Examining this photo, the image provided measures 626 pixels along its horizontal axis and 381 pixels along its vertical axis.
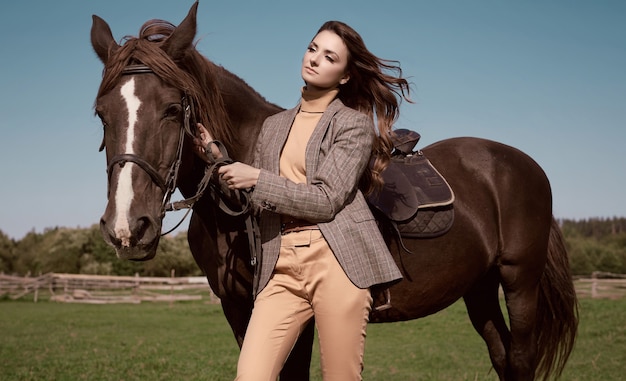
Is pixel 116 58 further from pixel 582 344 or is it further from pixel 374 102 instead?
pixel 582 344

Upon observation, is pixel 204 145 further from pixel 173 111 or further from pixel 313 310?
pixel 313 310

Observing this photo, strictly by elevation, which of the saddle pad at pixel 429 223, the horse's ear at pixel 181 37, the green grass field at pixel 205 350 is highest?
the horse's ear at pixel 181 37

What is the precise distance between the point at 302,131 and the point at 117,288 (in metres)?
34.2

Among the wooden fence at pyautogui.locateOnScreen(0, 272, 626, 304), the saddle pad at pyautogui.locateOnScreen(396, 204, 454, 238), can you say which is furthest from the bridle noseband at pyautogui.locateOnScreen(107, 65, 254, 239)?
the wooden fence at pyautogui.locateOnScreen(0, 272, 626, 304)

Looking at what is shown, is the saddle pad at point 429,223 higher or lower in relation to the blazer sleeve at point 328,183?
lower

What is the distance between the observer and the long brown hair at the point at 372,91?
279 centimetres

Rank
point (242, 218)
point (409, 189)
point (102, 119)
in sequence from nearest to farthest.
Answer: point (102, 119), point (242, 218), point (409, 189)

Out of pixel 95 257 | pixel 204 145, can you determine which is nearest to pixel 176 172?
pixel 204 145

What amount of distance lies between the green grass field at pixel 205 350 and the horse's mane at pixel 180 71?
3.53 meters

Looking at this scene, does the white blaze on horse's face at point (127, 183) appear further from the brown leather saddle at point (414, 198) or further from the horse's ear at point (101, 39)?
the brown leather saddle at point (414, 198)

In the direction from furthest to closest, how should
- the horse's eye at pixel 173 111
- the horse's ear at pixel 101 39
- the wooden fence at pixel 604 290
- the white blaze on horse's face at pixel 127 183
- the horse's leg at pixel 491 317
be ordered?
the wooden fence at pixel 604 290 → the horse's leg at pixel 491 317 → the horse's ear at pixel 101 39 → the horse's eye at pixel 173 111 → the white blaze on horse's face at pixel 127 183

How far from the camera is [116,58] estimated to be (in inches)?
106

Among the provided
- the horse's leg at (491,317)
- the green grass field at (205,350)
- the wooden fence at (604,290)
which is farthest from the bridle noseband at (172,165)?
the wooden fence at (604,290)

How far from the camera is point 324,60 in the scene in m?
2.71
